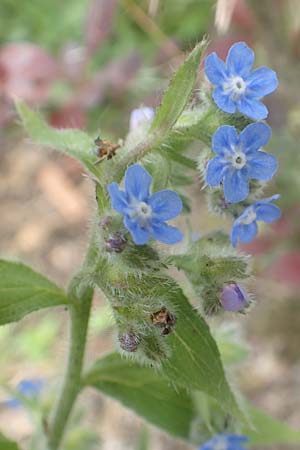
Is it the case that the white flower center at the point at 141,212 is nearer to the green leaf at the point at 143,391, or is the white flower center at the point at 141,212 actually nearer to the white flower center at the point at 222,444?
the green leaf at the point at 143,391

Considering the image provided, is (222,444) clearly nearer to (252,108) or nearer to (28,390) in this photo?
(28,390)

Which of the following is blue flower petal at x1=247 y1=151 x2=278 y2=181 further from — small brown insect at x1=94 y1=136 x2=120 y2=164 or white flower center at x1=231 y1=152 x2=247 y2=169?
small brown insect at x1=94 y1=136 x2=120 y2=164

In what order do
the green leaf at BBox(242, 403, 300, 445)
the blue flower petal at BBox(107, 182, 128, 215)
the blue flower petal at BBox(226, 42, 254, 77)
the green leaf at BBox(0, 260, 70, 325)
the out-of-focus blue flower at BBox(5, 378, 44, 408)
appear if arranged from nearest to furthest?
the blue flower petal at BBox(107, 182, 128, 215) < the blue flower petal at BBox(226, 42, 254, 77) < the green leaf at BBox(0, 260, 70, 325) < the green leaf at BBox(242, 403, 300, 445) < the out-of-focus blue flower at BBox(5, 378, 44, 408)

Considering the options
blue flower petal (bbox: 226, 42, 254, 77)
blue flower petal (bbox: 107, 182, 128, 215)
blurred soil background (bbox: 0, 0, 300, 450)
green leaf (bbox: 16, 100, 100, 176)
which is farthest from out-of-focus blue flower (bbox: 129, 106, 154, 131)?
blurred soil background (bbox: 0, 0, 300, 450)

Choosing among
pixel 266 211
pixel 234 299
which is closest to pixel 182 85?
pixel 266 211

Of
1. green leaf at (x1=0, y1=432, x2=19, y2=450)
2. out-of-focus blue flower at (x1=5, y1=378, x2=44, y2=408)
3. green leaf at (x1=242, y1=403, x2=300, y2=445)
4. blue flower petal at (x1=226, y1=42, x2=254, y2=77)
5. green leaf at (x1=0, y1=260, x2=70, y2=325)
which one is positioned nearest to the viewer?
blue flower petal at (x1=226, y1=42, x2=254, y2=77)

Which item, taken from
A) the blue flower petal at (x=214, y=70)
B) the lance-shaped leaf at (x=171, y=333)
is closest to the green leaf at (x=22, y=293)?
the lance-shaped leaf at (x=171, y=333)
